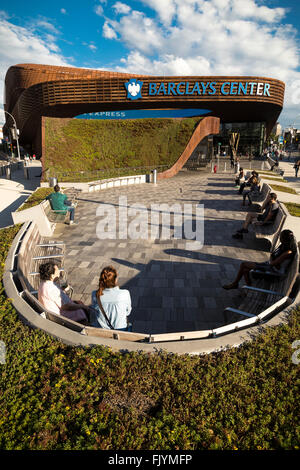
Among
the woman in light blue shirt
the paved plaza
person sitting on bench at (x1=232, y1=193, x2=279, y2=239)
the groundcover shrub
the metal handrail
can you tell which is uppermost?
the metal handrail

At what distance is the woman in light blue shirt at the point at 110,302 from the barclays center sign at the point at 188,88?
116ft

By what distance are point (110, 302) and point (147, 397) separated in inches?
52.0

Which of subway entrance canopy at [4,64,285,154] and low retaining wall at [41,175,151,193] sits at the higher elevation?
subway entrance canopy at [4,64,285,154]

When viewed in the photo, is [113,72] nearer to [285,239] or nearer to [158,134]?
[158,134]

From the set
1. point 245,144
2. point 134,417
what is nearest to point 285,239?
point 134,417

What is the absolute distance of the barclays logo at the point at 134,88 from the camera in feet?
110

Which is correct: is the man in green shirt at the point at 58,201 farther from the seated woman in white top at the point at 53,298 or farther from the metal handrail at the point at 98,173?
the metal handrail at the point at 98,173

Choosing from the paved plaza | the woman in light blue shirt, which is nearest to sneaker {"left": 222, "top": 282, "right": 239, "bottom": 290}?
the paved plaza

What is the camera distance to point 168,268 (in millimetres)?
6996

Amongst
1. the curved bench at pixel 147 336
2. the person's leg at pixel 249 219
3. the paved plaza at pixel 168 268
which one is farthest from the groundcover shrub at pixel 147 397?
the person's leg at pixel 249 219

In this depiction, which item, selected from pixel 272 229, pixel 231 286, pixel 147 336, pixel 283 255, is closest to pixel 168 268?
pixel 231 286

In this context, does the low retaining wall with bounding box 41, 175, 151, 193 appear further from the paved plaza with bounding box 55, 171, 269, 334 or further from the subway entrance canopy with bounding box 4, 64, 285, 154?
the subway entrance canopy with bounding box 4, 64, 285, 154

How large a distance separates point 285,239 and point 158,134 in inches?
1015

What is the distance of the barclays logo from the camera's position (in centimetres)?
3356
